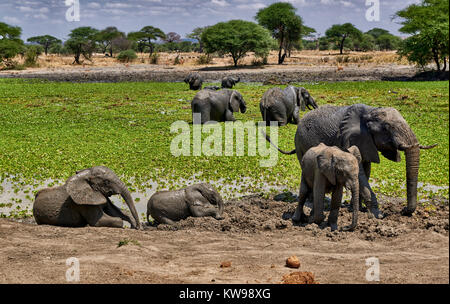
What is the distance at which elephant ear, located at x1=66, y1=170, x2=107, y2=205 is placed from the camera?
8391mm

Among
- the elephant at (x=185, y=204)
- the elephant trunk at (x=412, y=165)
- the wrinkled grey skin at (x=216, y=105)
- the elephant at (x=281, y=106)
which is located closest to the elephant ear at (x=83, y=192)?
the elephant at (x=185, y=204)

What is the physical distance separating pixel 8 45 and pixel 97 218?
55700 millimetres

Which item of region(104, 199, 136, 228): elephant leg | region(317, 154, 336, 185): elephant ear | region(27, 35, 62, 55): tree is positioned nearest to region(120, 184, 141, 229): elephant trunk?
region(104, 199, 136, 228): elephant leg

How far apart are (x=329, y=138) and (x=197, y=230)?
313 centimetres

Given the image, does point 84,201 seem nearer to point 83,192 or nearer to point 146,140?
point 83,192

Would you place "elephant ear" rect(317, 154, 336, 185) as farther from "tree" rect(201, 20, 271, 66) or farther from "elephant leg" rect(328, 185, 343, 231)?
"tree" rect(201, 20, 271, 66)

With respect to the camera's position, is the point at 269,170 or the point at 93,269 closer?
the point at 93,269

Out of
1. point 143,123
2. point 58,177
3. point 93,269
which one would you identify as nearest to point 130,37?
point 143,123

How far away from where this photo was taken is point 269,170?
11.9 meters

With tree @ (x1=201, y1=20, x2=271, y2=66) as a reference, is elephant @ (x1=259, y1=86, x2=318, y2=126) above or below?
below

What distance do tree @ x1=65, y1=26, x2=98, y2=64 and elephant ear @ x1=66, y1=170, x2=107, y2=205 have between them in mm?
62717

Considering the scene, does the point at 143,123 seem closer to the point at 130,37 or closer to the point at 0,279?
the point at 0,279

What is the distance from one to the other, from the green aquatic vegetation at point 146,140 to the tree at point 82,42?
141 ft

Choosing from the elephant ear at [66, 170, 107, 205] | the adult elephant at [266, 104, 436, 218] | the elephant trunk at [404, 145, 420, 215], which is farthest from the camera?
the elephant ear at [66, 170, 107, 205]
